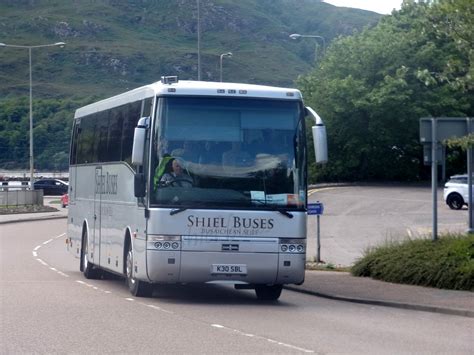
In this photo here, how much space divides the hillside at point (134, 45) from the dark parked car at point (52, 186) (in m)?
24.5

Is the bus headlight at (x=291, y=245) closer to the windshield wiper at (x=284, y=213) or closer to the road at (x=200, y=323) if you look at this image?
the windshield wiper at (x=284, y=213)

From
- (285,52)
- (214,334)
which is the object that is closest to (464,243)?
(214,334)

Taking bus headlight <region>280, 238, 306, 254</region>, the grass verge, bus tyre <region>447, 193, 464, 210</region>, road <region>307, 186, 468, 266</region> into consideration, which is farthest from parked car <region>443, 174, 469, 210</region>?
bus headlight <region>280, 238, 306, 254</region>

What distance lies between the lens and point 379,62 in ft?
207

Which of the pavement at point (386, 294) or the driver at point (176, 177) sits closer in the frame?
the pavement at point (386, 294)

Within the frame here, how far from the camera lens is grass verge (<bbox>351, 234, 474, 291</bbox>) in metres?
19.5

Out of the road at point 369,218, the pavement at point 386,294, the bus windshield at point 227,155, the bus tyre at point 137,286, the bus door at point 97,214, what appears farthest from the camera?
the road at point 369,218

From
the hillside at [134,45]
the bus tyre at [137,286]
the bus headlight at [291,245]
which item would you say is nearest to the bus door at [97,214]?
the bus tyre at [137,286]

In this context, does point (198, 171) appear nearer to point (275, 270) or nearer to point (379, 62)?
point (275, 270)

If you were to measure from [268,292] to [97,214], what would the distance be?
4996 millimetres

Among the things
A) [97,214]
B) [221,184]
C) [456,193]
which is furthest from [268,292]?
[456,193]

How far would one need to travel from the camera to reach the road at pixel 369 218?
3241 centimetres

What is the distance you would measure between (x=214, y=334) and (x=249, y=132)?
4.99 m

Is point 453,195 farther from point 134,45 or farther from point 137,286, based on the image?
point 134,45
